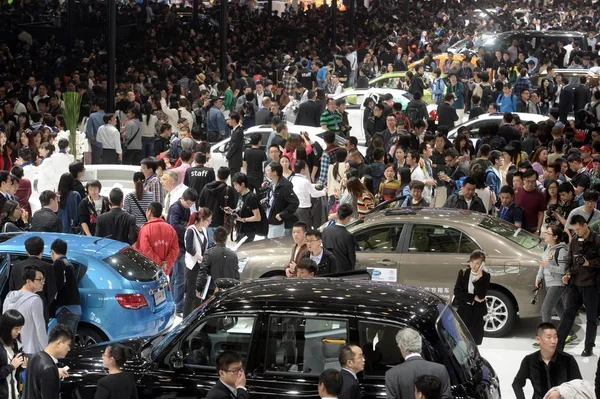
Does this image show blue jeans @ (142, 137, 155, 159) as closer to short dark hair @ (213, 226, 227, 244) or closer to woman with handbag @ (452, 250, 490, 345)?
short dark hair @ (213, 226, 227, 244)

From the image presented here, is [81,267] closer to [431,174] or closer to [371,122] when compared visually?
[431,174]

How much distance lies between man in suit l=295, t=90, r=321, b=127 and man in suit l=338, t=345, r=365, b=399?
15399 millimetres

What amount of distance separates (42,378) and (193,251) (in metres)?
4.65

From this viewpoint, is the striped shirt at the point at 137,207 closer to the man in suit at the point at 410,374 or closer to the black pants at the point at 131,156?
the black pants at the point at 131,156

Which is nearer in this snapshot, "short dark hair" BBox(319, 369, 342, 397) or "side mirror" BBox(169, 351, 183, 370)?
"short dark hair" BBox(319, 369, 342, 397)

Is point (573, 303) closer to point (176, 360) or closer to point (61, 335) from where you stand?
point (176, 360)

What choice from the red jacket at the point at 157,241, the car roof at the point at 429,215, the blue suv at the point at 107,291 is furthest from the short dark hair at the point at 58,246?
the car roof at the point at 429,215

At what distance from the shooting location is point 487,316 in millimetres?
13141

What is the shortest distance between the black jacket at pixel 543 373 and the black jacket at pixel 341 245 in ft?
12.2

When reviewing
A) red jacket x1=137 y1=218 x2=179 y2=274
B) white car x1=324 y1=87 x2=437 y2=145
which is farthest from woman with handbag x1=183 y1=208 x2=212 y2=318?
white car x1=324 y1=87 x2=437 y2=145

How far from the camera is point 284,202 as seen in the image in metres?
15.0

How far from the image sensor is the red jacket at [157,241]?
521 inches

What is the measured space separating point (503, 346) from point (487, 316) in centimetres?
45

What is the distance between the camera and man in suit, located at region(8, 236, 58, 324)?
35.8 ft
